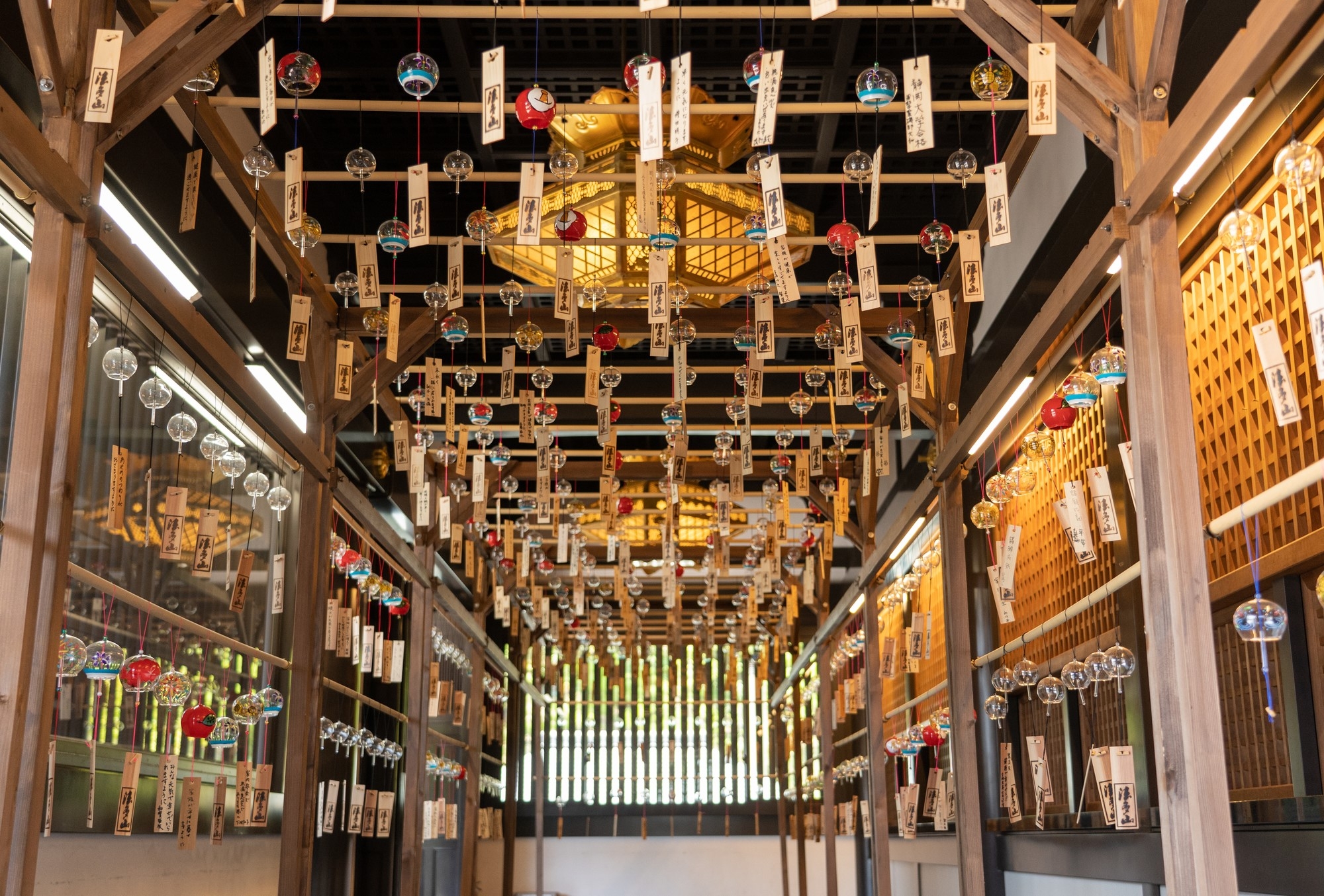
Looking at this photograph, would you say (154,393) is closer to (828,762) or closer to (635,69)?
(635,69)

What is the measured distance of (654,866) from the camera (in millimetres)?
17109

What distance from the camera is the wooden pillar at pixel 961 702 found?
6.02 meters

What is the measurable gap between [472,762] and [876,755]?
5.36 m

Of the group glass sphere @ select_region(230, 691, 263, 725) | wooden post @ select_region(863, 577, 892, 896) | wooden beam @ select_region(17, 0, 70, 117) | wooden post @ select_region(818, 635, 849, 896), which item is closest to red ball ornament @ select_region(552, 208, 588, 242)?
wooden beam @ select_region(17, 0, 70, 117)

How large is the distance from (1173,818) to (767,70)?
2202 mm

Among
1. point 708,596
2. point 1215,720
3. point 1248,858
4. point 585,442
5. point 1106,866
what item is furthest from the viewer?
point 708,596

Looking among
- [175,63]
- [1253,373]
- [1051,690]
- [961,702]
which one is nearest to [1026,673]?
[1051,690]

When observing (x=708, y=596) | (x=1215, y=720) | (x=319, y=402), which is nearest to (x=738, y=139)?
(x=319, y=402)

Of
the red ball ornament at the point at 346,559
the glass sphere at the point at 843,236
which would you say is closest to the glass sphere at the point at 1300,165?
the glass sphere at the point at 843,236

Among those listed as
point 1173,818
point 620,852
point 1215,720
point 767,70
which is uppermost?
point 767,70

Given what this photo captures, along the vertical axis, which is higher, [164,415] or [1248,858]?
[164,415]

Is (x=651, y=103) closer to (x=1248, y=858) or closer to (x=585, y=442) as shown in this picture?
(x=1248, y=858)

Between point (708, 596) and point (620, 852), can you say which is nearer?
point (708, 596)

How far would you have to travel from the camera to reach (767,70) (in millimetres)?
3377
